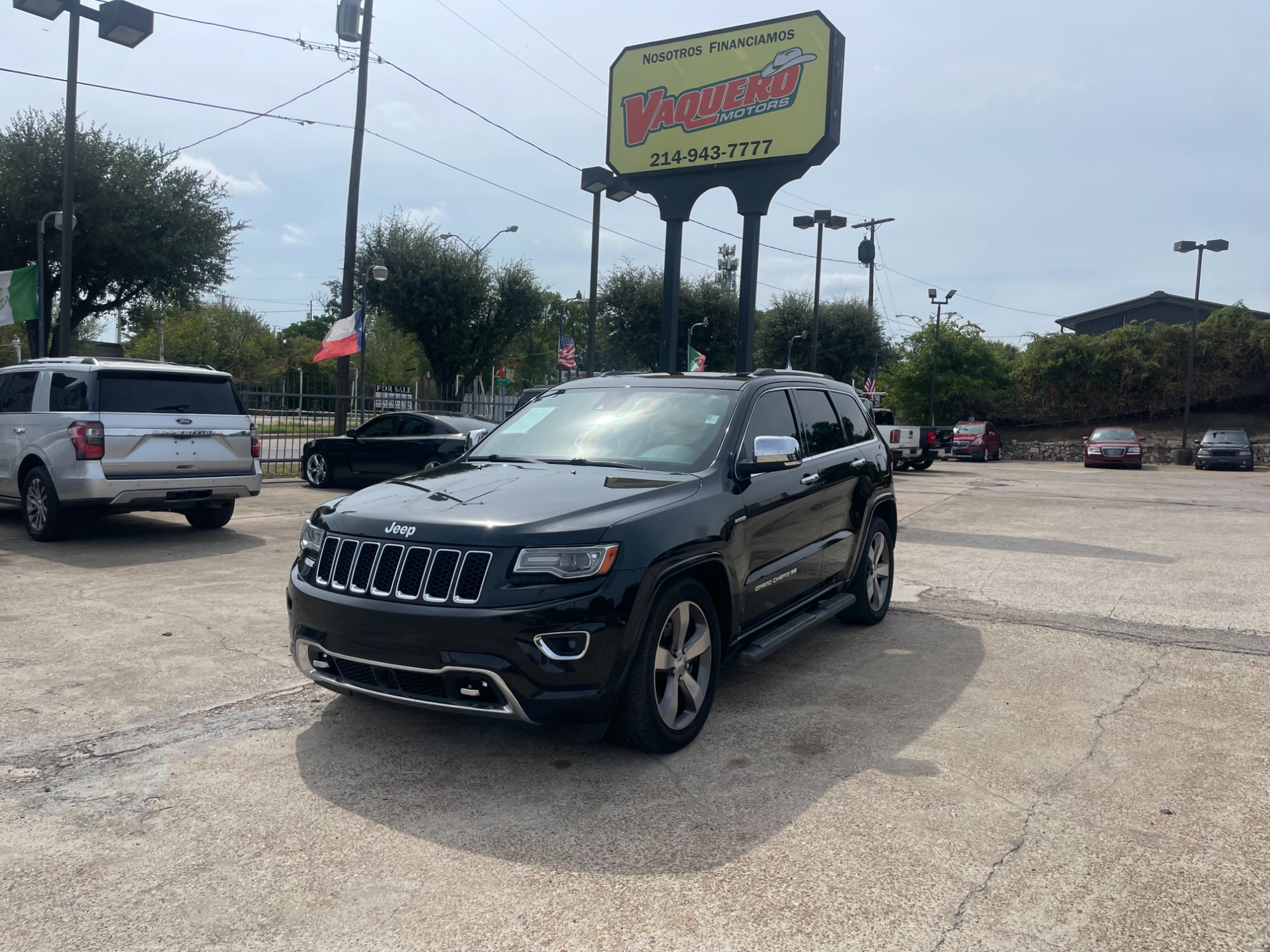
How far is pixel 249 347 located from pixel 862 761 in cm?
6676

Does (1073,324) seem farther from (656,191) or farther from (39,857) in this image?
(39,857)

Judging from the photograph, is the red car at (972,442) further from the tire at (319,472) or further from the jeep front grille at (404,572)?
the jeep front grille at (404,572)

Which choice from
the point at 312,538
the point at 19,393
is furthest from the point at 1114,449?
the point at 312,538

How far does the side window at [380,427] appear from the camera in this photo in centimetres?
1539

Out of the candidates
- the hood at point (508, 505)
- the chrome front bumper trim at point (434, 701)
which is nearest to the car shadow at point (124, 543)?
the hood at point (508, 505)

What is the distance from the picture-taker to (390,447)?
15211mm

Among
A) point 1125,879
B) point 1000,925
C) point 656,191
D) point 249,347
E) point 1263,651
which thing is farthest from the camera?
point 249,347

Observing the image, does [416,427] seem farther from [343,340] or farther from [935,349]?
[935,349]

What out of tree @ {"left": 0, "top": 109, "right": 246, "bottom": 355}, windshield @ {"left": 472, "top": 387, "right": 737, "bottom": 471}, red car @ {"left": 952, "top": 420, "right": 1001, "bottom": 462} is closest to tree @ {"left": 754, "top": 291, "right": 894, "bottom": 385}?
red car @ {"left": 952, "top": 420, "right": 1001, "bottom": 462}

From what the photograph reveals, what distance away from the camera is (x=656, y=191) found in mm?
20734

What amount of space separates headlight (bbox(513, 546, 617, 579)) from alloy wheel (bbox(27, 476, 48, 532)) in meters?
7.70

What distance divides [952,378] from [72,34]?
40.0m

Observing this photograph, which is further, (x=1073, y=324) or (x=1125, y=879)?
(x=1073, y=324)

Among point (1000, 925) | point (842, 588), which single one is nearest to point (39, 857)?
point (1000, 925)
